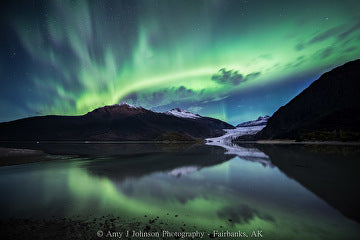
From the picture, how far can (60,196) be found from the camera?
14.2m

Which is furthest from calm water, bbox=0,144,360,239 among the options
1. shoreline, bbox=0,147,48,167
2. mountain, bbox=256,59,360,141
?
mountain, bbox=256,59,360,141

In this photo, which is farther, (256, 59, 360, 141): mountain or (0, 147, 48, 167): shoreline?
(256, 59, 360, 141): mountain

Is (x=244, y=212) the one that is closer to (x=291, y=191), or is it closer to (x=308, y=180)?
Result: (x=291, y=191)

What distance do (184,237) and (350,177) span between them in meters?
20.8

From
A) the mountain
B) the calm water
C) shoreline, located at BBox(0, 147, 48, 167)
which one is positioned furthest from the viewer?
the mountain

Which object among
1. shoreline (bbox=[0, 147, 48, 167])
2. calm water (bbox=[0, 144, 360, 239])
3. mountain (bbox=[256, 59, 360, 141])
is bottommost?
calm water (bbox=[0, 144, 360, 239])

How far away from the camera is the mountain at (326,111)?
321 feet

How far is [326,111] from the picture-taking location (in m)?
129

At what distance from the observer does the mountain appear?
97.9 meters

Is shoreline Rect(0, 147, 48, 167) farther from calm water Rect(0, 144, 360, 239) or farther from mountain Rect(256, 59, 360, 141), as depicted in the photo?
mountain Rect(256, 59, 360, 141)

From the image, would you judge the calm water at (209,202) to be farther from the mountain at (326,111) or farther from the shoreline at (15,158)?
the mountain at (326,111)

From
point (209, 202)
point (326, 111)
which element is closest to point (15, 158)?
point (209, 202)

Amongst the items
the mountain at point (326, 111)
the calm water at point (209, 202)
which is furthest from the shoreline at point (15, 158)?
the mountain at point (326, 111)

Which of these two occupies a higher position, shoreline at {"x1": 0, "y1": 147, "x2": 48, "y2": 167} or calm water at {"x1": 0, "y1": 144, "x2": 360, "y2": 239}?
shoreline at {"x1": 0, "y1": 147, "x2": 48, "y2": 167}
